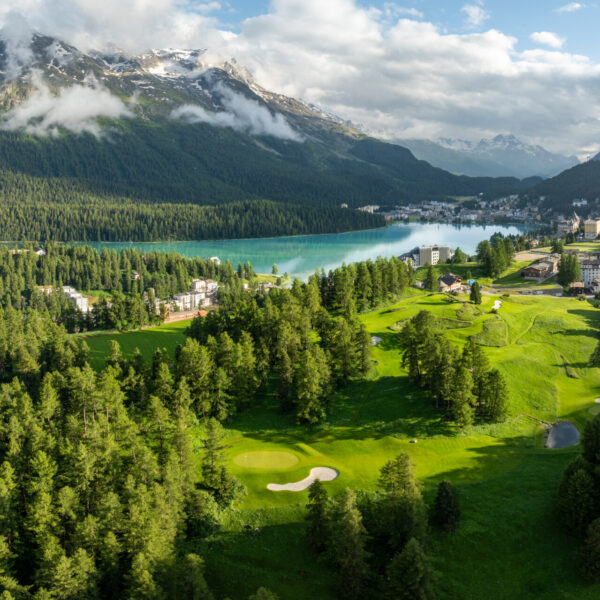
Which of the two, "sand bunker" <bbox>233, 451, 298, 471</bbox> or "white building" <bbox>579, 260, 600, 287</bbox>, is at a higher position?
"white building" <bbox>579, 260, 600, 287</bbox>

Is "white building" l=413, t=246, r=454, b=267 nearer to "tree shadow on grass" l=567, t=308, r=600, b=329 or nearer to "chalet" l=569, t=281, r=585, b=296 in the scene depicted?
"chalet" l=569, t=281, r=585, b=296

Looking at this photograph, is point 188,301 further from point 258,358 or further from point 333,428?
point 333,428

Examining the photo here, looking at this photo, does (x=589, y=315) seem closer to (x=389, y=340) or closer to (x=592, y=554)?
(x=389, y=340)

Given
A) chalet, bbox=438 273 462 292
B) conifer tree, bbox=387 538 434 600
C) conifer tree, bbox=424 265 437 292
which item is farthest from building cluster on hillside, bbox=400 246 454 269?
conifer tree, bbox=387 538 434 600

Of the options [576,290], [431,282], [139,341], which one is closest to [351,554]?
[139,341]

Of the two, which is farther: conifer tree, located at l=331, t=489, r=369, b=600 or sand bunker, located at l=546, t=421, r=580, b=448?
sand bunker, located at l=546, t=421, r=580, b=448

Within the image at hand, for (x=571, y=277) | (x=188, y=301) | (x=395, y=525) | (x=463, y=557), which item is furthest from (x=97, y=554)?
(x=571, y=277)
